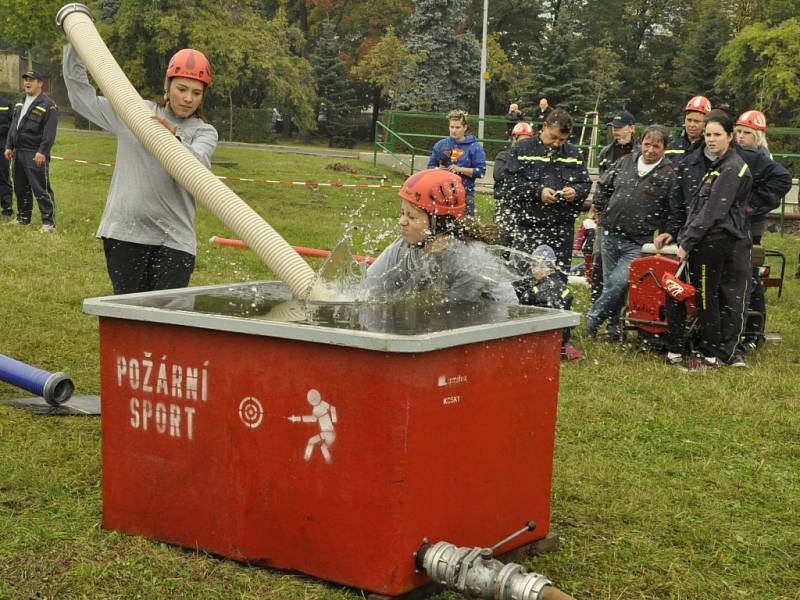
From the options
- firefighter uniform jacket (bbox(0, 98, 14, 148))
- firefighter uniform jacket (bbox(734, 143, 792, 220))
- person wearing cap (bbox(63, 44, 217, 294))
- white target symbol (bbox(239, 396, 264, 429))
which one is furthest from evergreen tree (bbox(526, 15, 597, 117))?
white target symbol (bbox(239, 396, 264, 429))

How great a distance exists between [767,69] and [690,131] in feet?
120

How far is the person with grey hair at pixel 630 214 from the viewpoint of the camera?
9.68 metres

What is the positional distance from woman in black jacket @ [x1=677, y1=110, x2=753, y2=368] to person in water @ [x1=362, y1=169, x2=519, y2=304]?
4.22 metres

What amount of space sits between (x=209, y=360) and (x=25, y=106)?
12587 millimetres

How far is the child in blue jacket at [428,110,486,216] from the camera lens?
12.9 meters

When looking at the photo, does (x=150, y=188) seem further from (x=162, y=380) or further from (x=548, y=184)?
(x=548, y=184)

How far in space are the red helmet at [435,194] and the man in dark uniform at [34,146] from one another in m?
11.1

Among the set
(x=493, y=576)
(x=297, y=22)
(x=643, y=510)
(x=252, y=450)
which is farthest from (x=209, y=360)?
(x=297, y=22)

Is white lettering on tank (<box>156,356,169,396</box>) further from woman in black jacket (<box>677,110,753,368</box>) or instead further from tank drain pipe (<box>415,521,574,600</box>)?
woman in black jacket (<box>677,110,753,368</box>)

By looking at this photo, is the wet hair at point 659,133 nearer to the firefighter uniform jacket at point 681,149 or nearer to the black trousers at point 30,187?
the firefighter uniform jacket at point 681,149

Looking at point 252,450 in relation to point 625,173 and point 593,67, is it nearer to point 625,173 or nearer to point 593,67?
point 625,173

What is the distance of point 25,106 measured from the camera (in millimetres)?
15523

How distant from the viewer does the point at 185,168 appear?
5504 mm

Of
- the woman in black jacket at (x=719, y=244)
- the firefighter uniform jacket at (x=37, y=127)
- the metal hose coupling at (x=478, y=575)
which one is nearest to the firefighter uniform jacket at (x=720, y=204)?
the woman in black jacket at (x=719, y=244)
